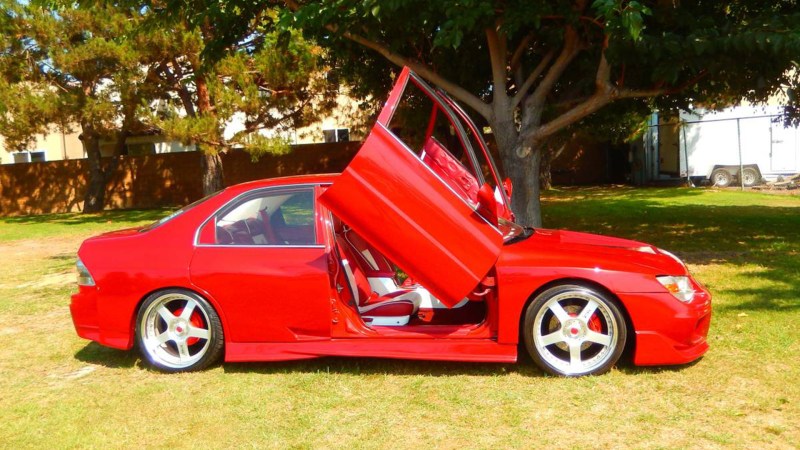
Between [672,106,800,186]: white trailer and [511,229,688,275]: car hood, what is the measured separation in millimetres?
16933

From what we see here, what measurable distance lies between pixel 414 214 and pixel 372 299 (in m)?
1.12

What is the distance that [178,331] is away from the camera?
202 inches

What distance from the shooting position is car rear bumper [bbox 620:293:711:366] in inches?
179

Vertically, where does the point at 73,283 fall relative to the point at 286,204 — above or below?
below

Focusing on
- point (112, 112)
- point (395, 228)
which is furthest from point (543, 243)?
point (112, 112)

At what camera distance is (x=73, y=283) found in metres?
9.15

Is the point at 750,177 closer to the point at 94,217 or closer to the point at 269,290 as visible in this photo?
the point at 94,217

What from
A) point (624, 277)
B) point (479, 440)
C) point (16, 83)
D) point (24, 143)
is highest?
point (16, 83)

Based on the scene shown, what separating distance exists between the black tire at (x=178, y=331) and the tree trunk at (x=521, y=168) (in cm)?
556

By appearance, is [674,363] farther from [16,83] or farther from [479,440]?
[16,83]

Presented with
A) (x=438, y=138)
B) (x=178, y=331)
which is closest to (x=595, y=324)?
(x=178, y=331)

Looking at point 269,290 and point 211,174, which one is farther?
point 211,174

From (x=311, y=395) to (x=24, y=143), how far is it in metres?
17.8

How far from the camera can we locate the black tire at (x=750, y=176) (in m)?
21.1
